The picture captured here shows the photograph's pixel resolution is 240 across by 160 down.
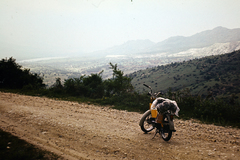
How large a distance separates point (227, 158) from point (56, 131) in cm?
555

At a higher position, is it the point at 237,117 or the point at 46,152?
the point at 46,152

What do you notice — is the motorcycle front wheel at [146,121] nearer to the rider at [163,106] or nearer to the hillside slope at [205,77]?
the rider at [163,106]

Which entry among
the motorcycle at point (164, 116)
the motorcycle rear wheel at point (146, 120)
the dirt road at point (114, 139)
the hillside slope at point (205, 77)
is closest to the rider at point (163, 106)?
the motorcycle at point (164, 116)

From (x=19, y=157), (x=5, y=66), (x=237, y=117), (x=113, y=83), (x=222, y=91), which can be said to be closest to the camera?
(x=19, y=157)

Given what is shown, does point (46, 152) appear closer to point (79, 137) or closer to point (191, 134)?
point (79, 137)

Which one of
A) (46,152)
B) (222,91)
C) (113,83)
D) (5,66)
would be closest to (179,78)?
(222,91)

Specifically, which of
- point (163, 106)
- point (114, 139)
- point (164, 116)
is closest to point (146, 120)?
point (164, 116)

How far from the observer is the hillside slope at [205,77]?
167 ft

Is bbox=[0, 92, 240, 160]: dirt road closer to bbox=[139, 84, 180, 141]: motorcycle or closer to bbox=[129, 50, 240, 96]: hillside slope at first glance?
bbox=[139, 84, 180, 141]: motorcycle

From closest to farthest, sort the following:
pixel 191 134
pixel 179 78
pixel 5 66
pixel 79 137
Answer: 1. pixel 79 137
2. pixel 191 134
3. pixel 5 66
4. pixel 179 78

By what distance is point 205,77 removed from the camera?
6506 cm

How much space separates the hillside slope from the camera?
167 feet

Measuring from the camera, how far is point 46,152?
12.4 ft

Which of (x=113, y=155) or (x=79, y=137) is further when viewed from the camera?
(x=79, y=137)
